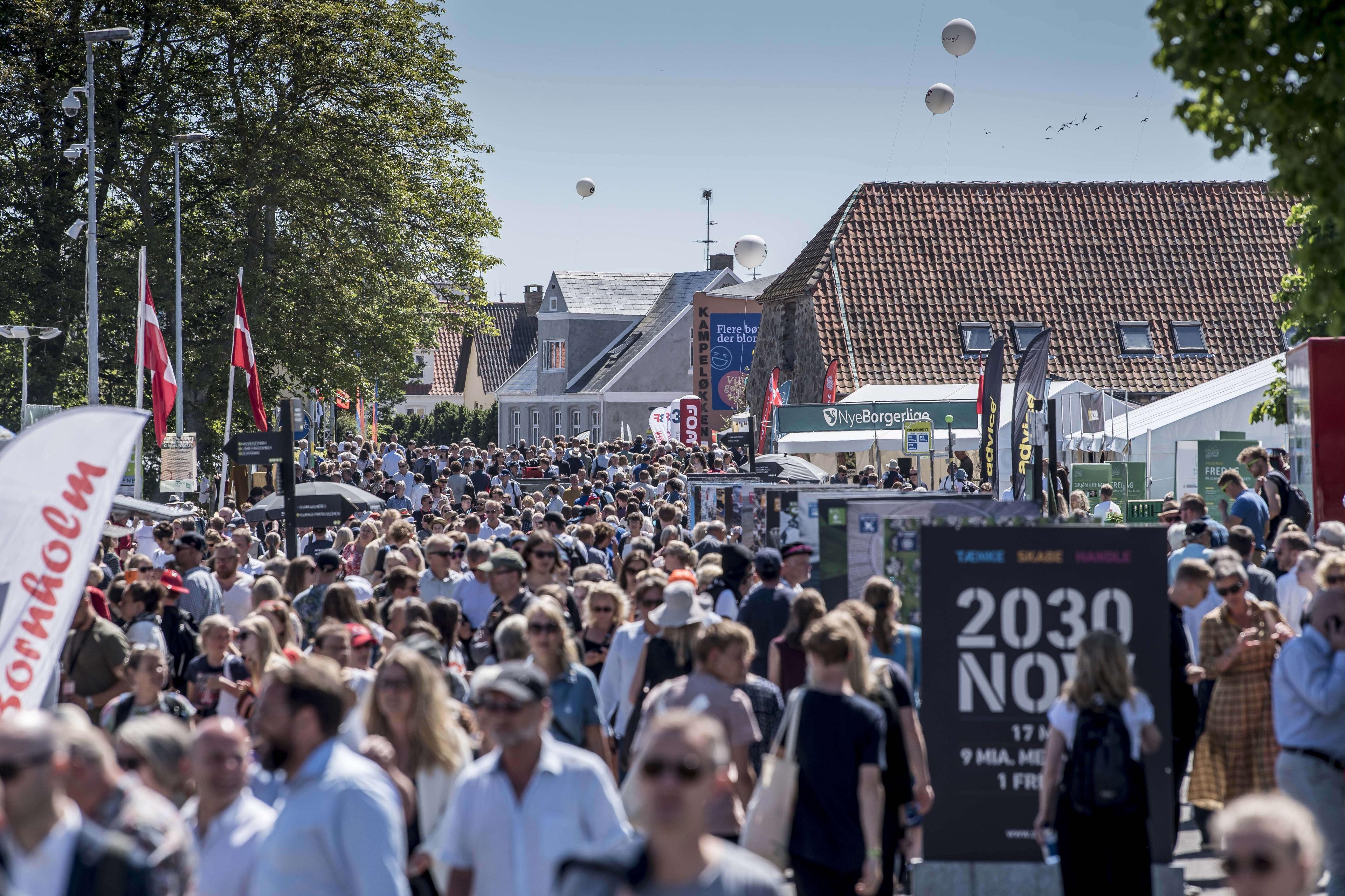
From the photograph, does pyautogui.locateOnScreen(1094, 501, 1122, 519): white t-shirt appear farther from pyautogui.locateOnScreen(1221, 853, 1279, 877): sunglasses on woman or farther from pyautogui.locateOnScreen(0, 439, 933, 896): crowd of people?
Answer: pyautogui.locateOnScreen(1221, 853, 1279, 877): sunglasses on woman

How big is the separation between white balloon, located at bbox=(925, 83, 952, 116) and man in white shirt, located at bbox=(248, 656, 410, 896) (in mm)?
34177

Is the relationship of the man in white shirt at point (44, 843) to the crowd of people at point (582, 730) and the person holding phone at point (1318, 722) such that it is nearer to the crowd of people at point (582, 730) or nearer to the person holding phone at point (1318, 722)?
the crowd of people at point (582, 730)

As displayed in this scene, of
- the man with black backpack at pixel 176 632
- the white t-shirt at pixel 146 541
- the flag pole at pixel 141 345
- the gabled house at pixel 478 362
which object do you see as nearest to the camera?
the man with black backpack at pixel 176 632

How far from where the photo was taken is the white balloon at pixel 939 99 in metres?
36.9

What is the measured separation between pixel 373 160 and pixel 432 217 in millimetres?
2375

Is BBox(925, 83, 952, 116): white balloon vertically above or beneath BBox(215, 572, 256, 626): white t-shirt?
above

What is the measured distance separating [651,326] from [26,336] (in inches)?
1683

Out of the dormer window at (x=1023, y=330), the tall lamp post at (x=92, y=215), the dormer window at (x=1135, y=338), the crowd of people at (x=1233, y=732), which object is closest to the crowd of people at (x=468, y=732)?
the crowd of people at (x=1233, y=732)

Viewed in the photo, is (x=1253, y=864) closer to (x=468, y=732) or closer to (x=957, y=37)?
(x=468, y=732)

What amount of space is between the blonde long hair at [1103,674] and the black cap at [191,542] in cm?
720

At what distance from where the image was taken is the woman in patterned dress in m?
8.27

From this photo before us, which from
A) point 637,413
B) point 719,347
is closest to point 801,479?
point 719,347

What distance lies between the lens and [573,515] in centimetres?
2209

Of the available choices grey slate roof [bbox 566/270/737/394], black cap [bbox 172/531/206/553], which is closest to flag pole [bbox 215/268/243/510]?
black cap [bbox 172/531/206/553]
